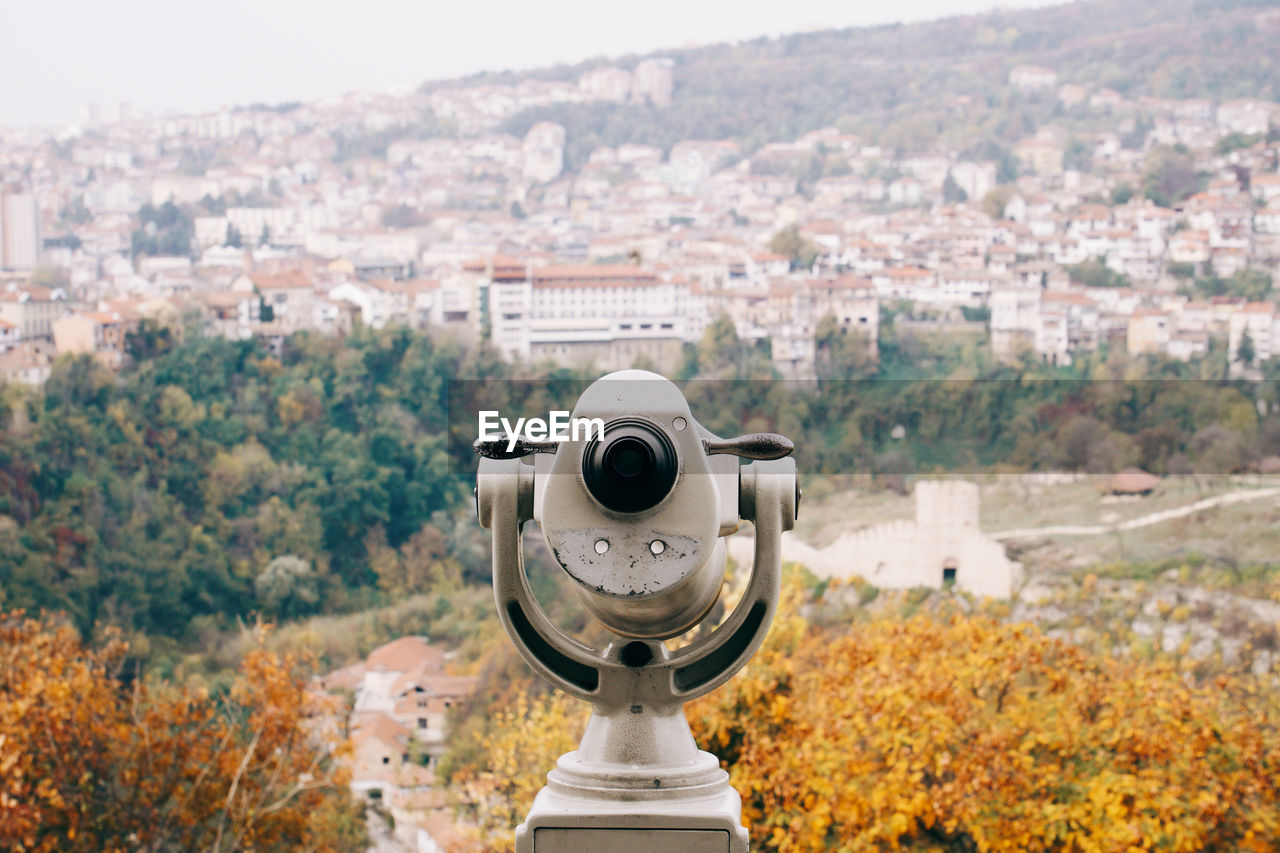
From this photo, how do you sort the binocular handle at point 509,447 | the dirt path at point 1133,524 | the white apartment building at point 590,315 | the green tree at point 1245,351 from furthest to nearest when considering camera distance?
1. the white apartment building at point 590,315
2. the green tree at point 1245,351
3. the dirt path at point 1133,524
4. the binocular handle at point 509,447

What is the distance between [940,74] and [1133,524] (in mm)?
39759

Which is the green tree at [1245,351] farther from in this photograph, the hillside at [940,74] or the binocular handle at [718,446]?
the binocular handle at [718,446]

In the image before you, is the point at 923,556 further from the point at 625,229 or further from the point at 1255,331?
the point at 625,229

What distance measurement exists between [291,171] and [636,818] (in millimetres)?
58733

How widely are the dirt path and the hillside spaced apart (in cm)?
3169

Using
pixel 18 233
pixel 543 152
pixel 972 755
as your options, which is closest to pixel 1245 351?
pixel 972 755

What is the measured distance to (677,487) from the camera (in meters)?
1.04

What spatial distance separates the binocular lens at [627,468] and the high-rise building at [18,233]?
46.4 meters

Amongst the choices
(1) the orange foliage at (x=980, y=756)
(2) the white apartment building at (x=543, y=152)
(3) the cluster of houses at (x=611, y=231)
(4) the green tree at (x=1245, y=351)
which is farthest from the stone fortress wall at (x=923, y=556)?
(2) the white apartment building at (x=543, y=152)

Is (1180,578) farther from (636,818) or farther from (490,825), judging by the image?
(636,818)

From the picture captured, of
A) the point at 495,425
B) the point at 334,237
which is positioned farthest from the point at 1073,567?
the point at 334,237

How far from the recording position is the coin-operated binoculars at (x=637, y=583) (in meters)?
1.03

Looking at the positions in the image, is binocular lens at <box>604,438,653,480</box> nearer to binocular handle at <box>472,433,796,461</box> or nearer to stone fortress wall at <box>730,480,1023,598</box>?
binocular handle at <box>472,433,796,461</box>

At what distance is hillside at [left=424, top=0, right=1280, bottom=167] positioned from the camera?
172 ft
